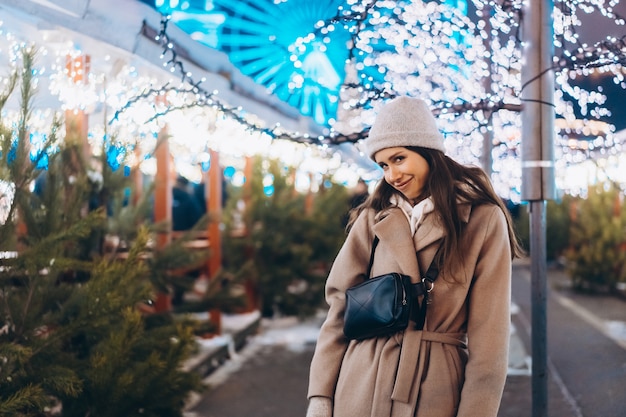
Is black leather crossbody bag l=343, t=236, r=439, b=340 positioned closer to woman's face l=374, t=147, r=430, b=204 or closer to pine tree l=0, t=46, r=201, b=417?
woman's face l=374, t=147, r=430, b=204

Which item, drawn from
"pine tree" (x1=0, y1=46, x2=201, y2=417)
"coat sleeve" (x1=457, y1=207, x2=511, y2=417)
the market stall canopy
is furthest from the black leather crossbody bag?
the market stall canopy

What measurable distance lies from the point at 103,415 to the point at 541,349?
220cm

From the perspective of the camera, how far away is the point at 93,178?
500cm

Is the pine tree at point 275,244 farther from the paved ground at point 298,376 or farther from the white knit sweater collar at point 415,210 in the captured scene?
the white knit sweater collar at point 415,210

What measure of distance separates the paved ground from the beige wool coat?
91.4 inches

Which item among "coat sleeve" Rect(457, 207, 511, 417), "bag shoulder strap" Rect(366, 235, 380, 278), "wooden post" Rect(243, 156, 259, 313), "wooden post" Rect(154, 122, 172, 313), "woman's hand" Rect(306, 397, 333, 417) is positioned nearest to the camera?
"coat sleeve" Rect(457, 207, 511, 417)

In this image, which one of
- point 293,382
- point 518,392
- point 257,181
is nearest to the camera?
point 518,392

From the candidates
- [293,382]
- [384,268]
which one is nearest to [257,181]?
[293,382]

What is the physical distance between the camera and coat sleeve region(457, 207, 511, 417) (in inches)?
84.8

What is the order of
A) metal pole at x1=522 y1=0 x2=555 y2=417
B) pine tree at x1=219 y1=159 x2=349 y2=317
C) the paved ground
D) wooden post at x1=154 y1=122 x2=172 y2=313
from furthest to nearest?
pine tree at x1=219 y1=159 x2=349 y2=317
wooden post at x1=154 y1=122 x2=172 y2=313
the paved ground
metal pole at x1=522 y1=0 x2=555 y2=417

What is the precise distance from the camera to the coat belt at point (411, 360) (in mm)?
2215

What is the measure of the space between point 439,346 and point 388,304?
212mm

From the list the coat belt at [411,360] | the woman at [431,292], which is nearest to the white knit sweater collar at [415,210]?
the woman at [431,292]

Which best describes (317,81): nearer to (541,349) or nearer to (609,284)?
(541,349)
